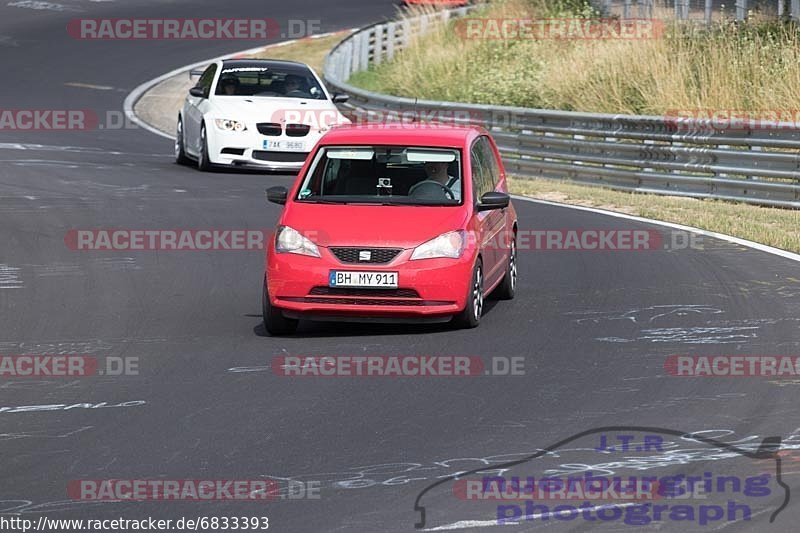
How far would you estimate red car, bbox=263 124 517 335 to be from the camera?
1135 centimetres

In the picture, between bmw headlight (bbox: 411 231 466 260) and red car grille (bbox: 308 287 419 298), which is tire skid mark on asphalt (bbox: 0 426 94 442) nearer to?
red car grille (bbox: 308 287 419 298)

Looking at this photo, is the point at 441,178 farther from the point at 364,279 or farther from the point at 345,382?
the point at 345,382

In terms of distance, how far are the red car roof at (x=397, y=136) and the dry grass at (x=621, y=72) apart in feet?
42.0

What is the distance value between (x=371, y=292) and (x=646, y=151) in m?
11.4

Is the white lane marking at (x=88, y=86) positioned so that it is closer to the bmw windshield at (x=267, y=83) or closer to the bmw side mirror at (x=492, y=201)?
the bmw windshield at (x=267, y=83)

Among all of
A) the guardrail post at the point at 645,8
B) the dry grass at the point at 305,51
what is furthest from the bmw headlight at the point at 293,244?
the dry grass at the point at 305,51

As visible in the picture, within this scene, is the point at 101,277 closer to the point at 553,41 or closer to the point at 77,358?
the point at 77,358

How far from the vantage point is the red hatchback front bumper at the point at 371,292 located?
37.2 ft

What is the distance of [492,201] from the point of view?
1202cm

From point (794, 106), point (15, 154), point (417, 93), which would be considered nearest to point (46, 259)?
point (15, 154)

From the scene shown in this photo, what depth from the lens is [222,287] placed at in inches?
539

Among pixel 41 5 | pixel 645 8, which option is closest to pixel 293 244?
pixel 645 8

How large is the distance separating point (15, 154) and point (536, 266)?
12.8 metres

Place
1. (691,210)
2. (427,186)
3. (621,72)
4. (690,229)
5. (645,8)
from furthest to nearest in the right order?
(645,8) < (621,72) < (691,210) < (690,229) < (427,186)
